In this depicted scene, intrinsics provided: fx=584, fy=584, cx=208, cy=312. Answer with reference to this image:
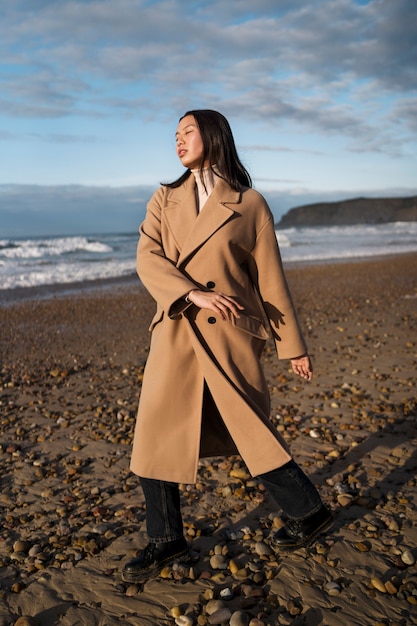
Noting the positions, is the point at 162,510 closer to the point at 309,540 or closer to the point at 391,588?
the point at 309,540

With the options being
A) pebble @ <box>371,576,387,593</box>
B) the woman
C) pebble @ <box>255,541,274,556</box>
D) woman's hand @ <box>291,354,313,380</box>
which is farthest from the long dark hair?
pebble @ <box>371,576,387,593</box>

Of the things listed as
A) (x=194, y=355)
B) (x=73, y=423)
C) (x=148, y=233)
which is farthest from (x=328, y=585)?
(x=73, y=423)

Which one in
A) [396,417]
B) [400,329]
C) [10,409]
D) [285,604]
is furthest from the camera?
[400,329]

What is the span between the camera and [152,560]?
273cm

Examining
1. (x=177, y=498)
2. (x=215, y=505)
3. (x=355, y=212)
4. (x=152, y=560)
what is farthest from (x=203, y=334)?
(x=355, y=212)

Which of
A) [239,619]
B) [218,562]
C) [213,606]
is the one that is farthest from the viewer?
[218,562]

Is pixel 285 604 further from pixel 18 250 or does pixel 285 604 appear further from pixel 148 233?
pixel 18 250

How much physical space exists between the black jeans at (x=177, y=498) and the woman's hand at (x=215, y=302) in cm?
78

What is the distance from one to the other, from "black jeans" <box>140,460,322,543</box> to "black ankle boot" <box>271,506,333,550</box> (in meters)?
0.06

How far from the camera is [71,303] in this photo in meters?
11.8

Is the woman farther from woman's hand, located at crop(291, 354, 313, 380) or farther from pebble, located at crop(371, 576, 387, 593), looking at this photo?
pebble, located at crop(371, 576, 387, 593)

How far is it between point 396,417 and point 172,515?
2712mm

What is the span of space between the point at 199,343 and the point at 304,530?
109 cm

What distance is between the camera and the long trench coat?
257cm
